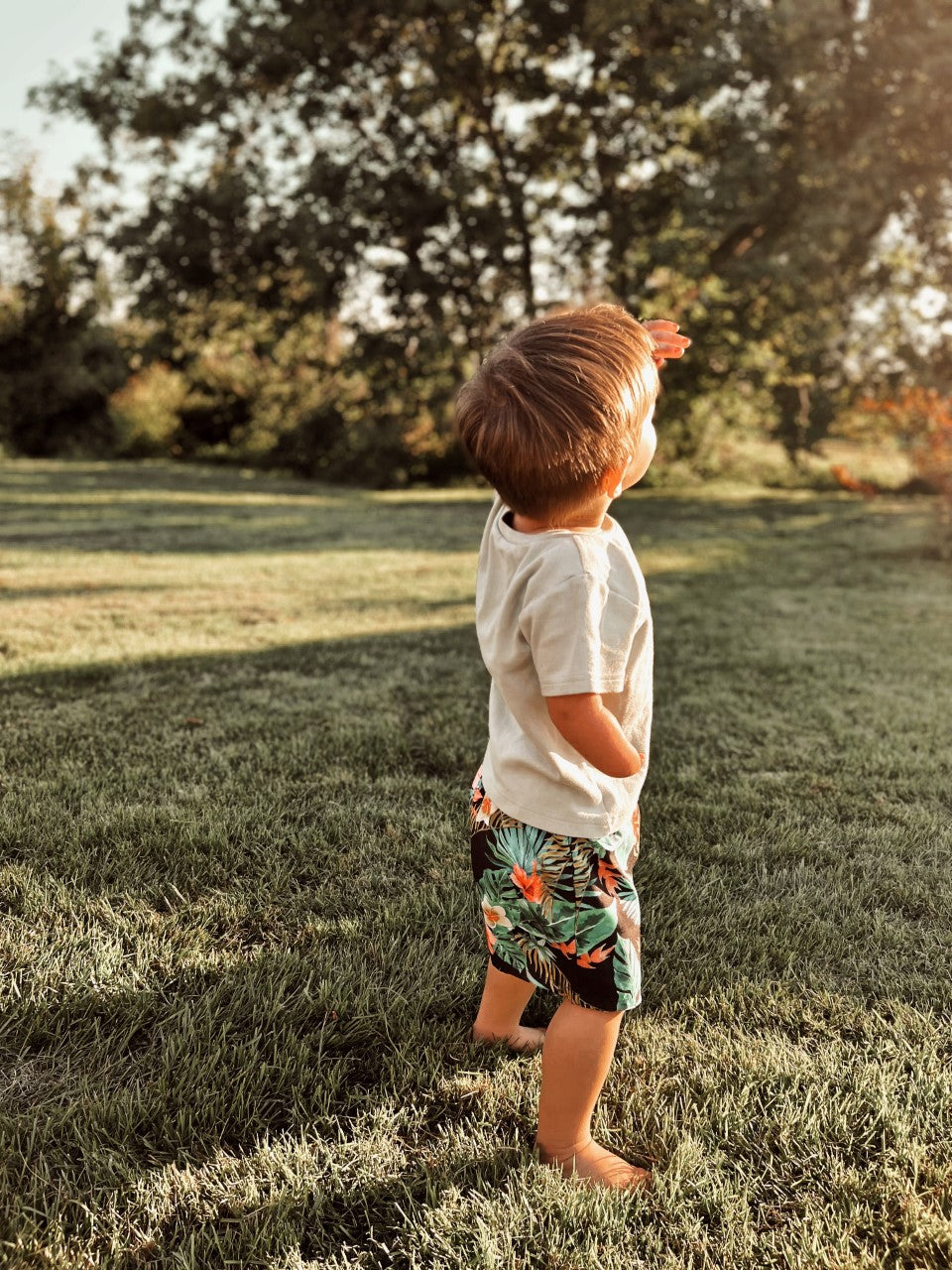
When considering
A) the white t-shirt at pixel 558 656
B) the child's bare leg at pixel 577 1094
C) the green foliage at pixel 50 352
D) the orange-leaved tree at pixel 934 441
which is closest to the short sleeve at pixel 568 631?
the white t-shirt at pixel 558 656

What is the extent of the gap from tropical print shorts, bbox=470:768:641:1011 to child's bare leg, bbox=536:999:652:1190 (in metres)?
0.05

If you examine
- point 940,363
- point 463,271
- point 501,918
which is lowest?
point 501,918

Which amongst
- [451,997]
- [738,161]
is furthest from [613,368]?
[738,161]

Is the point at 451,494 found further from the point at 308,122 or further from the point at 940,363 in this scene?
the point at 940,363

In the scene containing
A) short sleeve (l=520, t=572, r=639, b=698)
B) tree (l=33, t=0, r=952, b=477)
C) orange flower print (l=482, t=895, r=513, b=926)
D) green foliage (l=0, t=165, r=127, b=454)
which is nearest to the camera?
short sleeve (l=520, t=572, r=639, b=698)

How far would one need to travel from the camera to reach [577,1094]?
1.62m

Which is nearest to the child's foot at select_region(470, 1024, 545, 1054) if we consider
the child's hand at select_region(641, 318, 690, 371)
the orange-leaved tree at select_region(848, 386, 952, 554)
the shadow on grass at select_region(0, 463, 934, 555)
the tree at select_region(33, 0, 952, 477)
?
the child's hand at select_region(641, 318, 690, 371)

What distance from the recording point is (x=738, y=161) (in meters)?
12.3

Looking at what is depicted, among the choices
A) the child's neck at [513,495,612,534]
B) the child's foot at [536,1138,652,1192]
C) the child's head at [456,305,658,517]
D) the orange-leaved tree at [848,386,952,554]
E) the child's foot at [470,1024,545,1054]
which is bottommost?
the child's foot at [536,1138,652,1192]

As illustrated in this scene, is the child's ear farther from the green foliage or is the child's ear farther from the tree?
the green foliage

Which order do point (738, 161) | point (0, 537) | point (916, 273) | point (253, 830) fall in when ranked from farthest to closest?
1. point (916, 273)
2. point (738, 161)
3. point (0, 537)
4. point (253, 830)

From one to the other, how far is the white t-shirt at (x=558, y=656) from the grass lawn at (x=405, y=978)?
0.61 m

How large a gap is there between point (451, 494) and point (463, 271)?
12.4ft

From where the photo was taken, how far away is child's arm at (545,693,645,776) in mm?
1521
